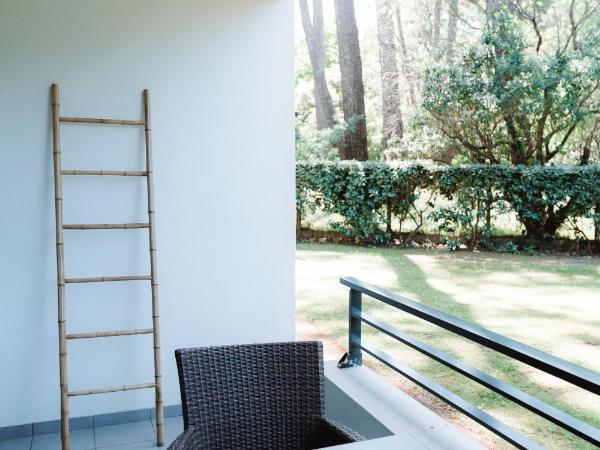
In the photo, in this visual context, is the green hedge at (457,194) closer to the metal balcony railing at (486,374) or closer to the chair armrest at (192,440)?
the metal balcony railing at (486,374)

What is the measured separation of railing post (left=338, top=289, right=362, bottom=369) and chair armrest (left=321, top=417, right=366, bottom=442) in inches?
61.4

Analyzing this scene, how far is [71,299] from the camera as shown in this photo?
2.99 m

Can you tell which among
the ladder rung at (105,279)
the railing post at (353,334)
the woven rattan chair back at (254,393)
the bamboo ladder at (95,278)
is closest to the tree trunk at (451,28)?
the railing post at (353,334)

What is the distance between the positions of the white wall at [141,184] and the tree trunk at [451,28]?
6.96 m

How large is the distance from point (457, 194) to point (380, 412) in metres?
6.01

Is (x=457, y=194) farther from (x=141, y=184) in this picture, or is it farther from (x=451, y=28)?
(x=141, y=184)

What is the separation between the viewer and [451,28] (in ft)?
36.5

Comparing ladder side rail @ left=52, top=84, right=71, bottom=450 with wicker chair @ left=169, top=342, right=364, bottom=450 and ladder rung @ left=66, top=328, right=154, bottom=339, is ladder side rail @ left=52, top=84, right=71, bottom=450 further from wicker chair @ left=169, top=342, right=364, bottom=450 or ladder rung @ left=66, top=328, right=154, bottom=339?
wicker chair @ left=169, top=342, right=364, bottom=450

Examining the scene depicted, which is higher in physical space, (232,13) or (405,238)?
(232,13)

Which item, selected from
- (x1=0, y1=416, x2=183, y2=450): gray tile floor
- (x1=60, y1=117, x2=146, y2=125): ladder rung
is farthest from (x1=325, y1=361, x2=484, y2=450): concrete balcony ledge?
(x1=60, y1=117, x2=146, y2=125): ladder rung

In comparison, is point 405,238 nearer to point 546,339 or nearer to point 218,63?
point 546,339

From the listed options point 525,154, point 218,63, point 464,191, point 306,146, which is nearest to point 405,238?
point 464,191

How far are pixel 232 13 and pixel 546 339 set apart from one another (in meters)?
3.49

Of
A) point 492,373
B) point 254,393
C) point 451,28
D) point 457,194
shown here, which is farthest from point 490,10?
point 254,393
